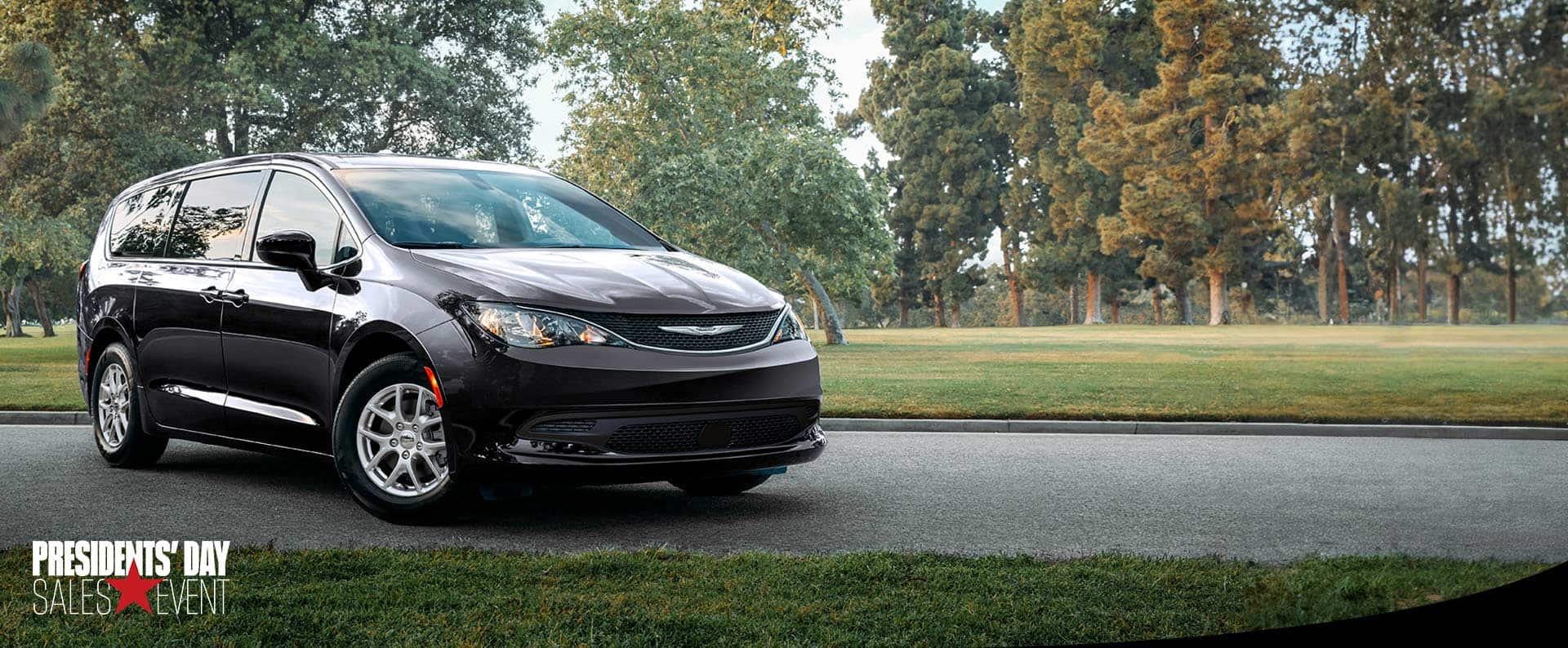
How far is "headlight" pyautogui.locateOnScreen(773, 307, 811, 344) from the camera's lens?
7.02 metres

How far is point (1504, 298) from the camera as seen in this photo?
584 cm

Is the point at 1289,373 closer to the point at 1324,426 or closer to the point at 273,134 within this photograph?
the point at 1324,426

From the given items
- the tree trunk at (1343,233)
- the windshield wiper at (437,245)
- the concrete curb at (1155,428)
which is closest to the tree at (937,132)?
the concrete curb at (1155,428)

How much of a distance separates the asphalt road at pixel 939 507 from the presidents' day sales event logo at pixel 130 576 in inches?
12.4

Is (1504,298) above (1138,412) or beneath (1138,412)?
above

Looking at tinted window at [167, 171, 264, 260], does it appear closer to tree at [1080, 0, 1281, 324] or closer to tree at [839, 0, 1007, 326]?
tree at [1080, 0, 1281, 324]

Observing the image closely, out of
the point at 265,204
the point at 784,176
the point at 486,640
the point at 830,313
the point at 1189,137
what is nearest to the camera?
the point at 486,640

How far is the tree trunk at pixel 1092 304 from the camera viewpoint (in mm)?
49469

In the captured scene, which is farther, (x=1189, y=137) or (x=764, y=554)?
(x=1189, y=137)

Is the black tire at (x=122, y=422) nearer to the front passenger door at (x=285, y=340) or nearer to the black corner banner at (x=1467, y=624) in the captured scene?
the front passenger door at (x=285, y=340)

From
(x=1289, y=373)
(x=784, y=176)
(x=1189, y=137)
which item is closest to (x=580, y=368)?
(x=1189, y=137)

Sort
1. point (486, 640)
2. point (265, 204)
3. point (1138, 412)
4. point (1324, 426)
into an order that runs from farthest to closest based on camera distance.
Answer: point (1138, 412), point (1324, 426), point (265, 204), point (486, 640)

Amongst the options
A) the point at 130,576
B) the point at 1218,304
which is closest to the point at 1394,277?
the point at 130,576

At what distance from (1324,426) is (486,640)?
994 cm
